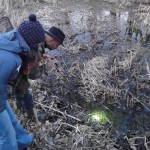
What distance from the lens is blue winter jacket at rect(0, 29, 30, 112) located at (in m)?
2.69

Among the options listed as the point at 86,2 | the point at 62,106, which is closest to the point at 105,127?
the point at 62,106

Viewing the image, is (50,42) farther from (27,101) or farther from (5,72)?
(27,101)

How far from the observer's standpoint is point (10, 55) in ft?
8.88

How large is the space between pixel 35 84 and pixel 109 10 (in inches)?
175

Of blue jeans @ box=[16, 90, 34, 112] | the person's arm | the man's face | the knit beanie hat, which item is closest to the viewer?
the person's arm

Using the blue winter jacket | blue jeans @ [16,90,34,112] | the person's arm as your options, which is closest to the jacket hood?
the blue winter jacket

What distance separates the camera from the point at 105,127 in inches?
176

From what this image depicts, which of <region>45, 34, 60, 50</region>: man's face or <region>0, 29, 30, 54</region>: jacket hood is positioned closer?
<region>0, 29, 30, 54</region>: jacket hood

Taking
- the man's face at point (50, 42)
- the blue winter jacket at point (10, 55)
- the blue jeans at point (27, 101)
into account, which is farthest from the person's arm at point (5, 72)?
the blue jeans at point (27, 101)

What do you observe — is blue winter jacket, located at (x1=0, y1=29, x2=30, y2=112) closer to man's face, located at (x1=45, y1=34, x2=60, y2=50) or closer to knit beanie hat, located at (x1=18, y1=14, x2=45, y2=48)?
knit beanie hat, located at (x1=18, y1=14, x2=45, y2=48)

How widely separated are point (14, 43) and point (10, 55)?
0.42 ft

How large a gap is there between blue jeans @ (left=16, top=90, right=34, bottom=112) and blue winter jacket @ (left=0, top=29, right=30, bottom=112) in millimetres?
1030

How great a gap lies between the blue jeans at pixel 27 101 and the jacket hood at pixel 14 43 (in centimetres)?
117

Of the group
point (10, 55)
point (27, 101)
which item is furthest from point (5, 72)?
point (27, 101)
